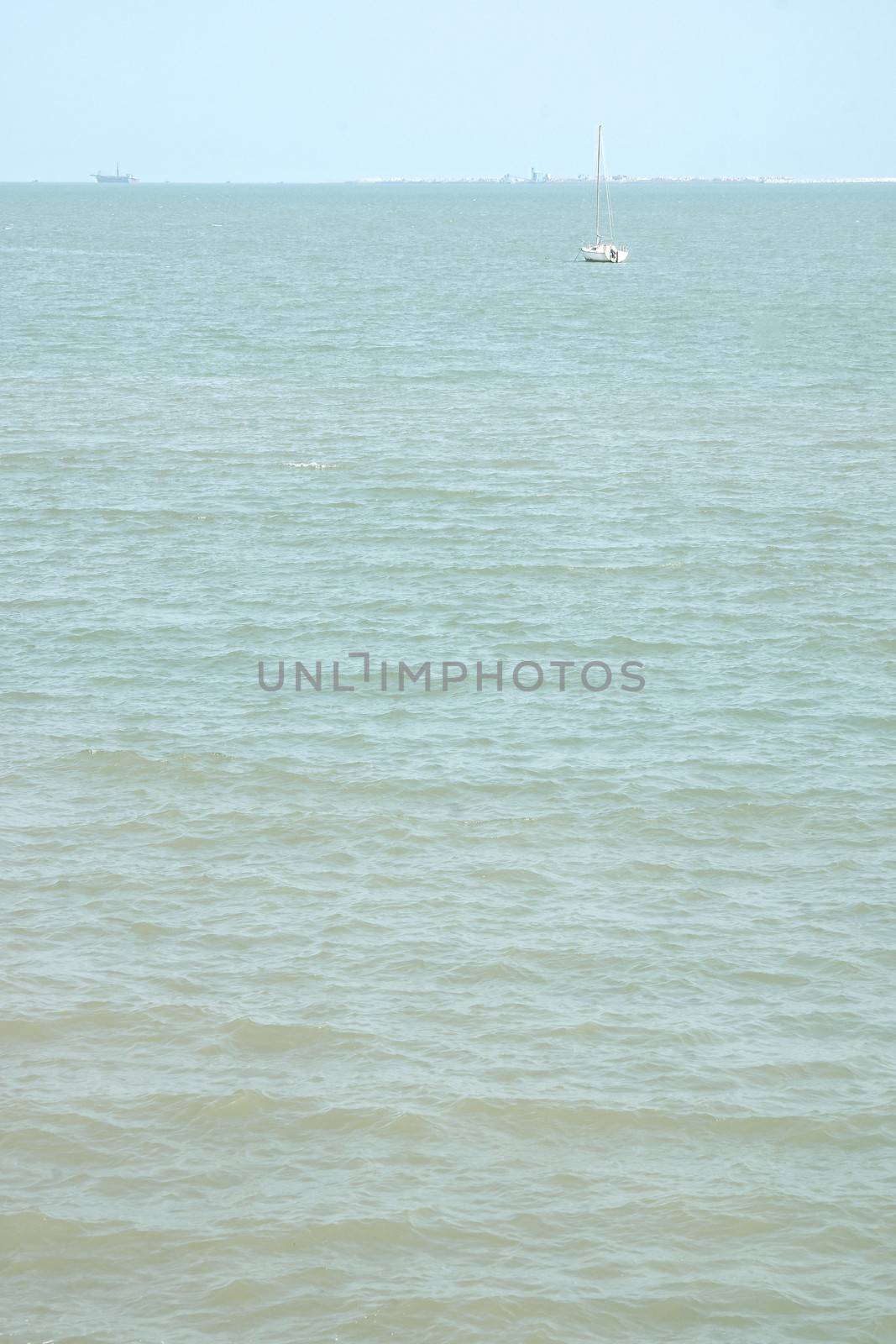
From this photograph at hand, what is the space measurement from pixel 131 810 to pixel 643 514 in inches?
711

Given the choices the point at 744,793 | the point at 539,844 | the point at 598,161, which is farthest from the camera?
the point at 598,161

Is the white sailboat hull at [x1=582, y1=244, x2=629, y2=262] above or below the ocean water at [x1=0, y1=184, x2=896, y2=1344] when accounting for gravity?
above

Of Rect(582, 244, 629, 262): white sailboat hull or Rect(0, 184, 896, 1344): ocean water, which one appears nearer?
Rect(0, 184, 896, 1344): ocean water

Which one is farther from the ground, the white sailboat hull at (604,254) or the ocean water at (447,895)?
the white sailboat hull at (604,254)

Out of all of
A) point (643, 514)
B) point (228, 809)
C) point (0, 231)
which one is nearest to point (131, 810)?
point (228, 809)

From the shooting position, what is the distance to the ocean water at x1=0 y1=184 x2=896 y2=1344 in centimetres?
1180

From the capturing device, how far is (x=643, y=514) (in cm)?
3456

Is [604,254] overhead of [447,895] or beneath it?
overhead

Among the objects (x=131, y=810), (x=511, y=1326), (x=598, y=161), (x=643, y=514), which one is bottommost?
(x=511, y=1326)

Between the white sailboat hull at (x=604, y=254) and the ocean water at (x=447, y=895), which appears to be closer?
the ocean water at (x=447, y=895)

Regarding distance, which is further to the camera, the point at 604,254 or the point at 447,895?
the point at 604,254

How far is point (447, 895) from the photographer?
17.5 m

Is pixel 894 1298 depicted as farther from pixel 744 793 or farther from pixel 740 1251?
pixel 744 793

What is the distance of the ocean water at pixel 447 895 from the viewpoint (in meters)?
11.8
